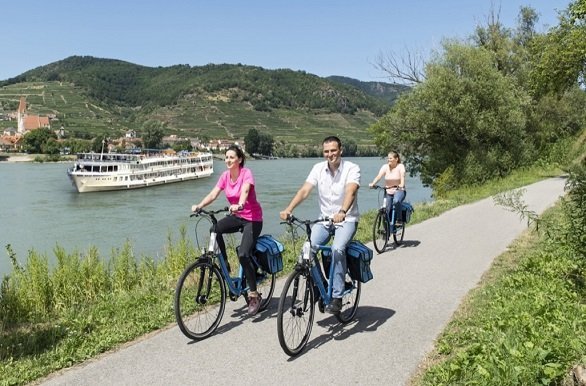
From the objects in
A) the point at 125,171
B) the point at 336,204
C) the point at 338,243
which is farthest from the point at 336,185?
the point at 125,171

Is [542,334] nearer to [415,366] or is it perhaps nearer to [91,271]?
[415,366]

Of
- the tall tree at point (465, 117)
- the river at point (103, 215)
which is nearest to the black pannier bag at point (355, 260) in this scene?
the river at point (103, 215)

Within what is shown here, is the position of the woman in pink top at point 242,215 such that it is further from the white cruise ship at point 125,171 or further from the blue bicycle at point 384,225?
the white cruise ship at point 125,171

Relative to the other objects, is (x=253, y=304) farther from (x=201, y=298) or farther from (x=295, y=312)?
(x=295, y=312)

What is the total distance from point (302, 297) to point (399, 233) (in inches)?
232

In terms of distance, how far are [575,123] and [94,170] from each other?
153 ft

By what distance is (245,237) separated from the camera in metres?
5.84

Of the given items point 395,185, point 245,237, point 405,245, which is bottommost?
point 405,245

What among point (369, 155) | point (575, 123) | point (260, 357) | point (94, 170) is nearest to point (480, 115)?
point (575, 123)

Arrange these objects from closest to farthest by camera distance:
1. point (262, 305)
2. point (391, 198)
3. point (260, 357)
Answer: point (260, 357) < point (262, 305) < point (391, 198)

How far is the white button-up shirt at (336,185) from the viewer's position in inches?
214

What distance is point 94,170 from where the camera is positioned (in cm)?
5656

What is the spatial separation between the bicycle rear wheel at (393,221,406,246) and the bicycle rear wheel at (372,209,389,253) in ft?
1.13

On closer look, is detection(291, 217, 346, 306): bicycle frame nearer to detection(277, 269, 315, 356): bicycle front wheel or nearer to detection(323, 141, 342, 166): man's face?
detection(277, 269, 315, 356): bicycle front wheel
